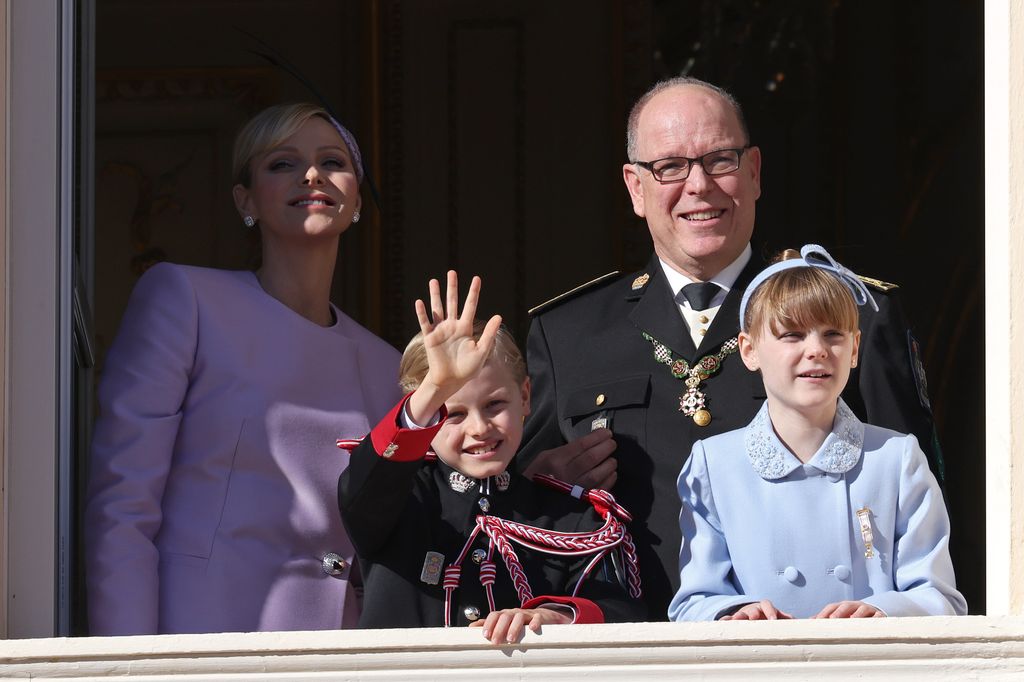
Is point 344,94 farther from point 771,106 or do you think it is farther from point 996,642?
point 996,642

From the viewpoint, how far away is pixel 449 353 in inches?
132

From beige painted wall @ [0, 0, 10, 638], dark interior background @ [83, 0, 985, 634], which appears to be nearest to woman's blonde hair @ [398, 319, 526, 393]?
beige painted wall @ [0, 0, 10, 638]

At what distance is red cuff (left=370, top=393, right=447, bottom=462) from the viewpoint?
11.1ft

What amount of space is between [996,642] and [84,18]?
6.78 feet

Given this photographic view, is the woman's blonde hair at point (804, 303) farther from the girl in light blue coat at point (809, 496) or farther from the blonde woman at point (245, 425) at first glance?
the blonde woman at point (245, 425)

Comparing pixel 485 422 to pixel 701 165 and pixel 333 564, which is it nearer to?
pixel 333 564

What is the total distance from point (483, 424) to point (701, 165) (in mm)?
746

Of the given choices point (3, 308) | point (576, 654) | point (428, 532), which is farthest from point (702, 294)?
point (3, 308)

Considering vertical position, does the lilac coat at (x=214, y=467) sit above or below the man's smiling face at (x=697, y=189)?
below

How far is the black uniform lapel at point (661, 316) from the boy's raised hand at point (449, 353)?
66cm

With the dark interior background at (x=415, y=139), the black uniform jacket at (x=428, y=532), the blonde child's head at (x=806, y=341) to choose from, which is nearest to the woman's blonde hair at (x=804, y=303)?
the blonde child's head at (x=806, y=341)

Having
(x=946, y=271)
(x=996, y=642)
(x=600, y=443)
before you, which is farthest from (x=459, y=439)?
(x=946, y=271)

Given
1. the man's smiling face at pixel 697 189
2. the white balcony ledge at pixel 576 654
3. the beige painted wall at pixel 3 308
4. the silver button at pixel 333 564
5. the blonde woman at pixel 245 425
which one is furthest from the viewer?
the man's smiling face at pixel 697 189

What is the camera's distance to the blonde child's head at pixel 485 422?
356cm
